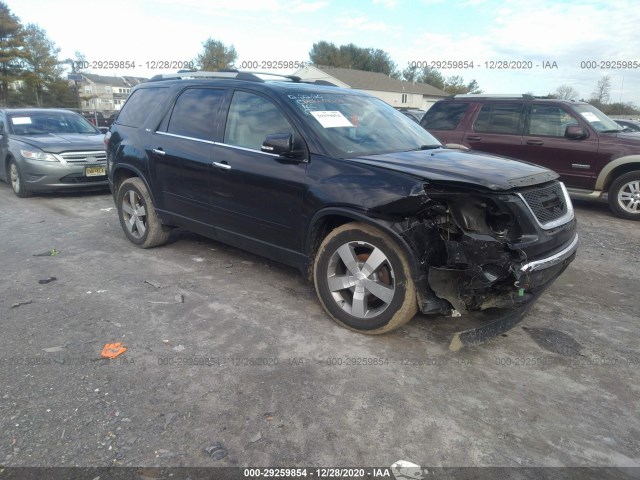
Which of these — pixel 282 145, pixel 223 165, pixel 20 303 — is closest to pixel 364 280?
pixel 282 145

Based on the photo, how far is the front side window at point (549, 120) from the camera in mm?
7754

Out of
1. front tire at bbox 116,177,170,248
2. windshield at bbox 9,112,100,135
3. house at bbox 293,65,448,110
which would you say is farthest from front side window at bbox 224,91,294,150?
house at bbox 293,65,448,110

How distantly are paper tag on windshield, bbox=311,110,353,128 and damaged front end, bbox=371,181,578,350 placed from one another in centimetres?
110

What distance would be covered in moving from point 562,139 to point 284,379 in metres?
6.97

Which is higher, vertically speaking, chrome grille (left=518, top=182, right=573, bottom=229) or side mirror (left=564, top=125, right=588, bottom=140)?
side mirror (left=564, top=125, right=588, bottom=140)

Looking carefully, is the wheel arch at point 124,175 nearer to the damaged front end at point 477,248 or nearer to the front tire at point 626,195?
the damaged front end at point 477,248

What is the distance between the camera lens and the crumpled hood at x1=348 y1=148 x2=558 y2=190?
3.09 meters

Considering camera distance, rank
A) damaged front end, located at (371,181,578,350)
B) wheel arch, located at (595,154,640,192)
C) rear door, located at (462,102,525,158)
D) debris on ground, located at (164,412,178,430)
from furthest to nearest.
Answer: rear door, located at (462,102,525,158) < wheel arch, located at (595,154,640,192) < damaged front end, located at (371,181,578,350) < debris on ground, located at (164,412,178,430)

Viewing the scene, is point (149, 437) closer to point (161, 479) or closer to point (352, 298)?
point (161, 479)

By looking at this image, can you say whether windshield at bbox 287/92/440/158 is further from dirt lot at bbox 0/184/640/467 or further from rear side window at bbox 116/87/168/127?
rear side window at bbox 116/87/168/127

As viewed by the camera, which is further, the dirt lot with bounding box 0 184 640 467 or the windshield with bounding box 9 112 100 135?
the windshield with bounding box 9 112 100 135

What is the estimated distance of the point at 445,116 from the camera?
8891 mm

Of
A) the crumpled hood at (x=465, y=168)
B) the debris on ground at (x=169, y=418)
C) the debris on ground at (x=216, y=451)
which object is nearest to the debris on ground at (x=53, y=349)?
the debris on ground at (x=169, y=418)

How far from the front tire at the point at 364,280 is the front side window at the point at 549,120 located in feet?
19.8
